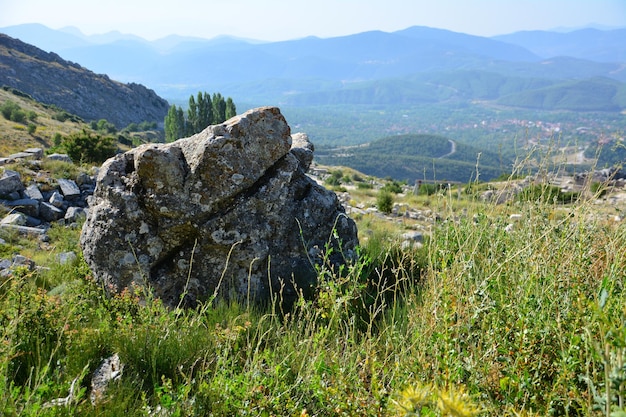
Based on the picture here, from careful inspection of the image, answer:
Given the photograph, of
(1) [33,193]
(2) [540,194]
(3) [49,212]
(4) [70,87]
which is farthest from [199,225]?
(4) [70,87]

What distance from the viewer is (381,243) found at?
7.44m

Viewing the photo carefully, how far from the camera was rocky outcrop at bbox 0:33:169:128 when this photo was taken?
91938 millimetres

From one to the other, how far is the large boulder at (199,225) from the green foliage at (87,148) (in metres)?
15.7

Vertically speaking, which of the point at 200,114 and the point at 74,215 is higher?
the point at 200,114

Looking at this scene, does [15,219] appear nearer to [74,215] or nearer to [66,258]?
[74,215]

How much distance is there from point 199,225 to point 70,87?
11530cm

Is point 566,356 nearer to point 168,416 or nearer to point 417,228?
point 168,416

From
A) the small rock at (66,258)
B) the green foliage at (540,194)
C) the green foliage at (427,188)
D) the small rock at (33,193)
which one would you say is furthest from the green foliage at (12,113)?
the green foliage at (540,194)

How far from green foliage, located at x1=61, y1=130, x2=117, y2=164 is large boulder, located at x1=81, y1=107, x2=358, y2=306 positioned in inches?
620

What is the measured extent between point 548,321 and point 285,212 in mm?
3950

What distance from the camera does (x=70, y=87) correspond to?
10262 cm

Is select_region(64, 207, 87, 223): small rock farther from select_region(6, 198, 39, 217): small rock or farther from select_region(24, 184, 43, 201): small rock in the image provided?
select_region(24, 184, 43, 201): small rock

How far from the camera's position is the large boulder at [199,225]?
5.84m

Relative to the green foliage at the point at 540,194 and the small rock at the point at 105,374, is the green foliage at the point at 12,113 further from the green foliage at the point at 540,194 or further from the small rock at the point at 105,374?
the green foliage at the point at 540,194
